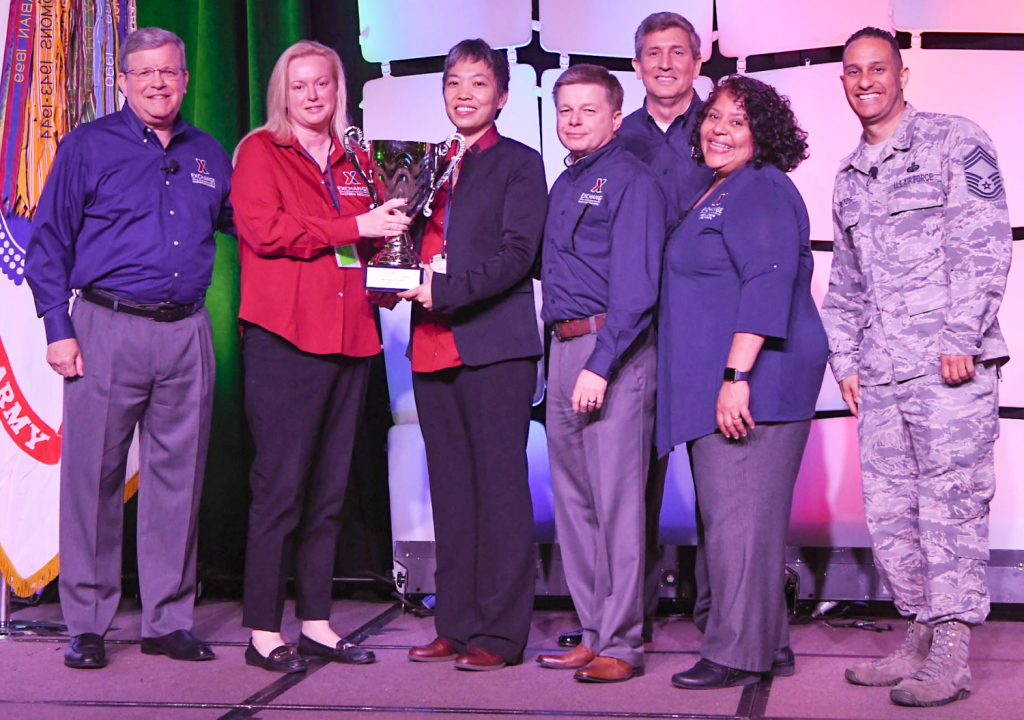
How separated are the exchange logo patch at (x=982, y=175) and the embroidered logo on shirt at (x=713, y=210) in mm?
588

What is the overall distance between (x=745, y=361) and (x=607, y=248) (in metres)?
0.49

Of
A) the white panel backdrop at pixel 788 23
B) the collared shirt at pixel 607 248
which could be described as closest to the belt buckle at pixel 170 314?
the collared shirt at pixel 607 248

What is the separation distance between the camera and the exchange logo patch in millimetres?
2600

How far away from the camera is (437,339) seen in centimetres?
296

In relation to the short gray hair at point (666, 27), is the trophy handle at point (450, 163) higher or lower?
lower

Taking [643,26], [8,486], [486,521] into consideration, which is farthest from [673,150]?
[8,486]

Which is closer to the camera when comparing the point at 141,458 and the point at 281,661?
the point at 281,661

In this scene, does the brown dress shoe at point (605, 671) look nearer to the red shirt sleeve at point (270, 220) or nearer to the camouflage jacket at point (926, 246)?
the camouflage jacket at point (926, 246)

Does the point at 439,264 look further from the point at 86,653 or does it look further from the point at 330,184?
the point at 86,653

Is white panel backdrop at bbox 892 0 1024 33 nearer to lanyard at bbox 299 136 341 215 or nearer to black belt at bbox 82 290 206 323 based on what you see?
lanyard at bbox 299 136 341 215

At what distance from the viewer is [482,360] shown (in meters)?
2.91

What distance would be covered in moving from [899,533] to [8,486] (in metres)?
2.76

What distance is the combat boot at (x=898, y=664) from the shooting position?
272 centimetres

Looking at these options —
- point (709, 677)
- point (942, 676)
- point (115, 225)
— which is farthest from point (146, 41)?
point (942, 676)
